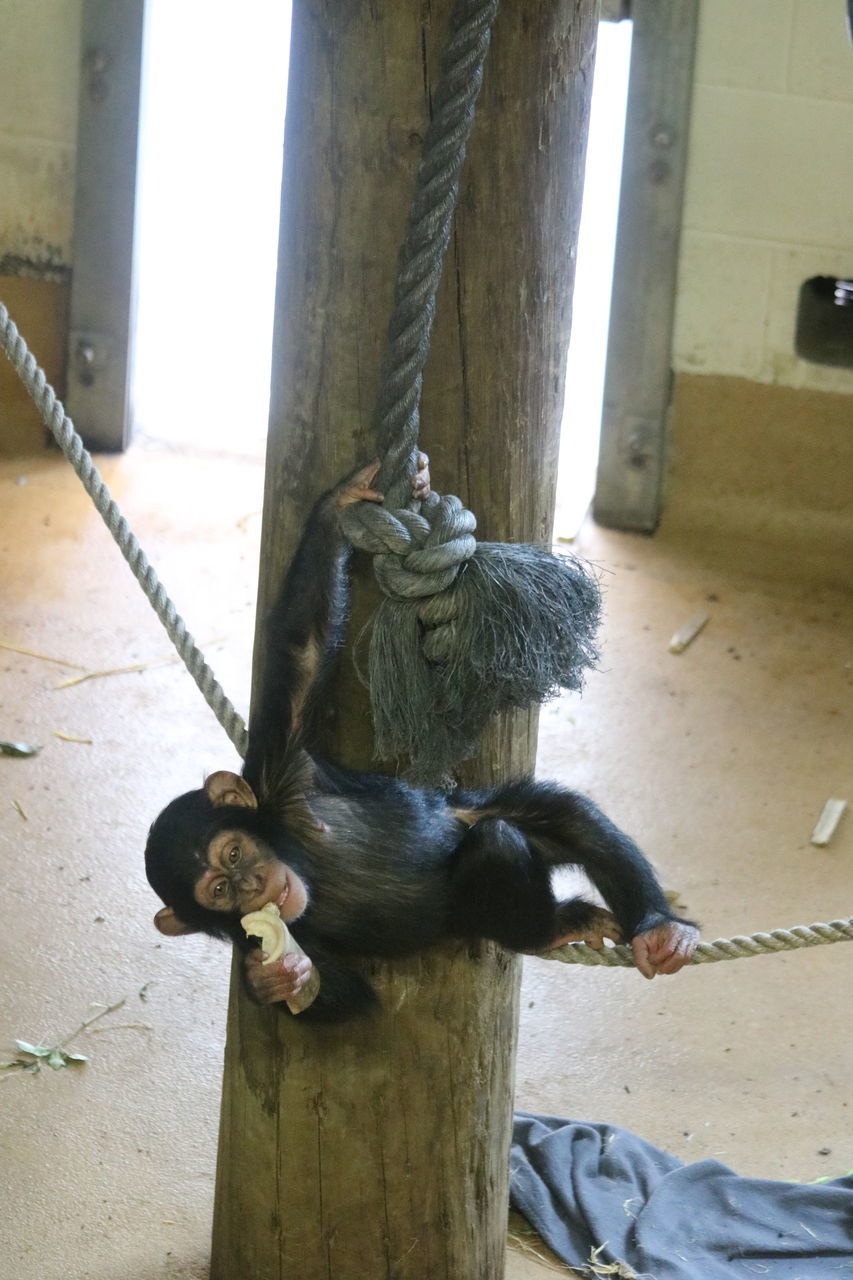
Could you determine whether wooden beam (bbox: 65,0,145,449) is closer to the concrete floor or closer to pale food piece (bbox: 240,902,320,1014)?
the concrete floor

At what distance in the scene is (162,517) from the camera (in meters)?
6.24

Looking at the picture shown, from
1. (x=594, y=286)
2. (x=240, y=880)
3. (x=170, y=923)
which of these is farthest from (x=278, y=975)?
(x=594, y=286)

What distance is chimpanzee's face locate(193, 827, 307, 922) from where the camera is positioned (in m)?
2.35

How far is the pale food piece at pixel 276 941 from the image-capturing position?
2.26 metres

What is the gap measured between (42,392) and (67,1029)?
5.54 feet

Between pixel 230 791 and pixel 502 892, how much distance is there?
477mm

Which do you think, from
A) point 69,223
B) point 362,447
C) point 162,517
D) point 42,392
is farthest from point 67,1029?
point 69,223

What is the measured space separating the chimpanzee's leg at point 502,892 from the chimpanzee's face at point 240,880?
0.29m

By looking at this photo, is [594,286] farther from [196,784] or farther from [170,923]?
[170,923]

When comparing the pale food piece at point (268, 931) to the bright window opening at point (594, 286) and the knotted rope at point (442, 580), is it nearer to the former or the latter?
the knotted rope at point (442, 580)

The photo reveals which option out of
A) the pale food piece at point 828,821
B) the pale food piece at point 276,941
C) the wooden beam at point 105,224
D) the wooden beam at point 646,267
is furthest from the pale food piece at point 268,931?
the wooden beam at point 105,224

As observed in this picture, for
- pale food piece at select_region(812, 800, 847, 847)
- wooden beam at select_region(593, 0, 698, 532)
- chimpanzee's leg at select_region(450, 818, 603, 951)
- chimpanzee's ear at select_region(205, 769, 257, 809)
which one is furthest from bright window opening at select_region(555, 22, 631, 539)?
chimpanzee's ear at select_region(205, 769, 257, 809)

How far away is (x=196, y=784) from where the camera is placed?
4477mm

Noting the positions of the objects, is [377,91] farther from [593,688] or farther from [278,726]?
[593,688]
